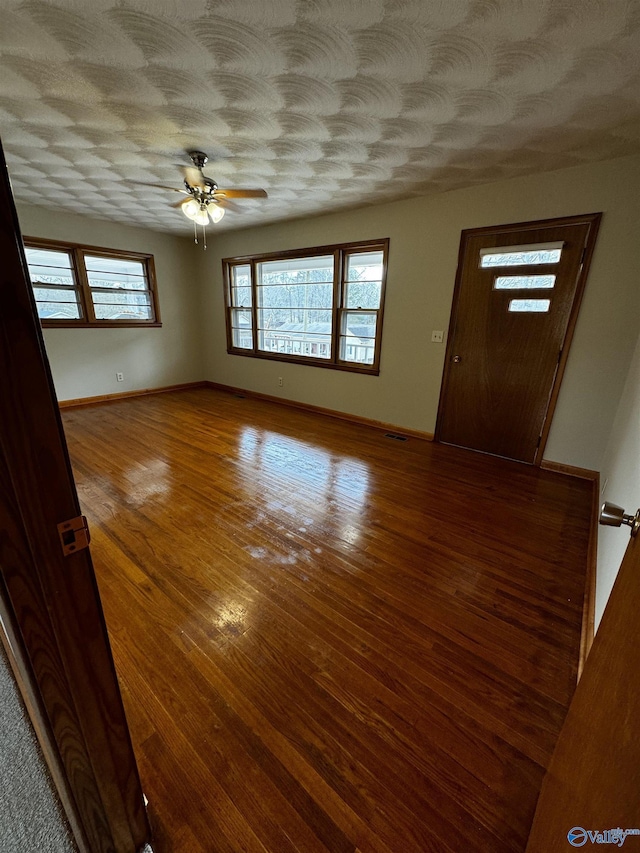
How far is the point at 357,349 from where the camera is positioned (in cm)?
423

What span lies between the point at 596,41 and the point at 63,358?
566 cm

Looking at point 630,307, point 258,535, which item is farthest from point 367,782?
point 630,307

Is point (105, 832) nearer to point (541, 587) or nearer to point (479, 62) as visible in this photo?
point (541, 587)

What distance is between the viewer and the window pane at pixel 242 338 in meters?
5.47

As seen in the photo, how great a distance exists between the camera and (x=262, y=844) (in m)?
0.88

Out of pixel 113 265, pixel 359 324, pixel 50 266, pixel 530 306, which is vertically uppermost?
pixel 113 265

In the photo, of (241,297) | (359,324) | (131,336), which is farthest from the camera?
(241,297)

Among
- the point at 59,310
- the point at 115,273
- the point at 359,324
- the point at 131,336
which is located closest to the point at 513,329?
the point at 359,324

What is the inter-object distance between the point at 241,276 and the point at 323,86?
148 inches

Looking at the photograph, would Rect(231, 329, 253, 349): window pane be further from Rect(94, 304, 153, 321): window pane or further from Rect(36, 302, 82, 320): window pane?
Rect(36, 302, 82, 320): window pane

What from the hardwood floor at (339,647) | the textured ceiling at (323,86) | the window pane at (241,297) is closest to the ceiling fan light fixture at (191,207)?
the textured ceiling at (323,86)

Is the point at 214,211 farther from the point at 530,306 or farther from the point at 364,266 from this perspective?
the point at 530,306

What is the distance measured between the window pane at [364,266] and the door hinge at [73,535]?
12.8 ft

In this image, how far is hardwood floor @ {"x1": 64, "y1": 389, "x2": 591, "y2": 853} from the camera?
3.13 ft
